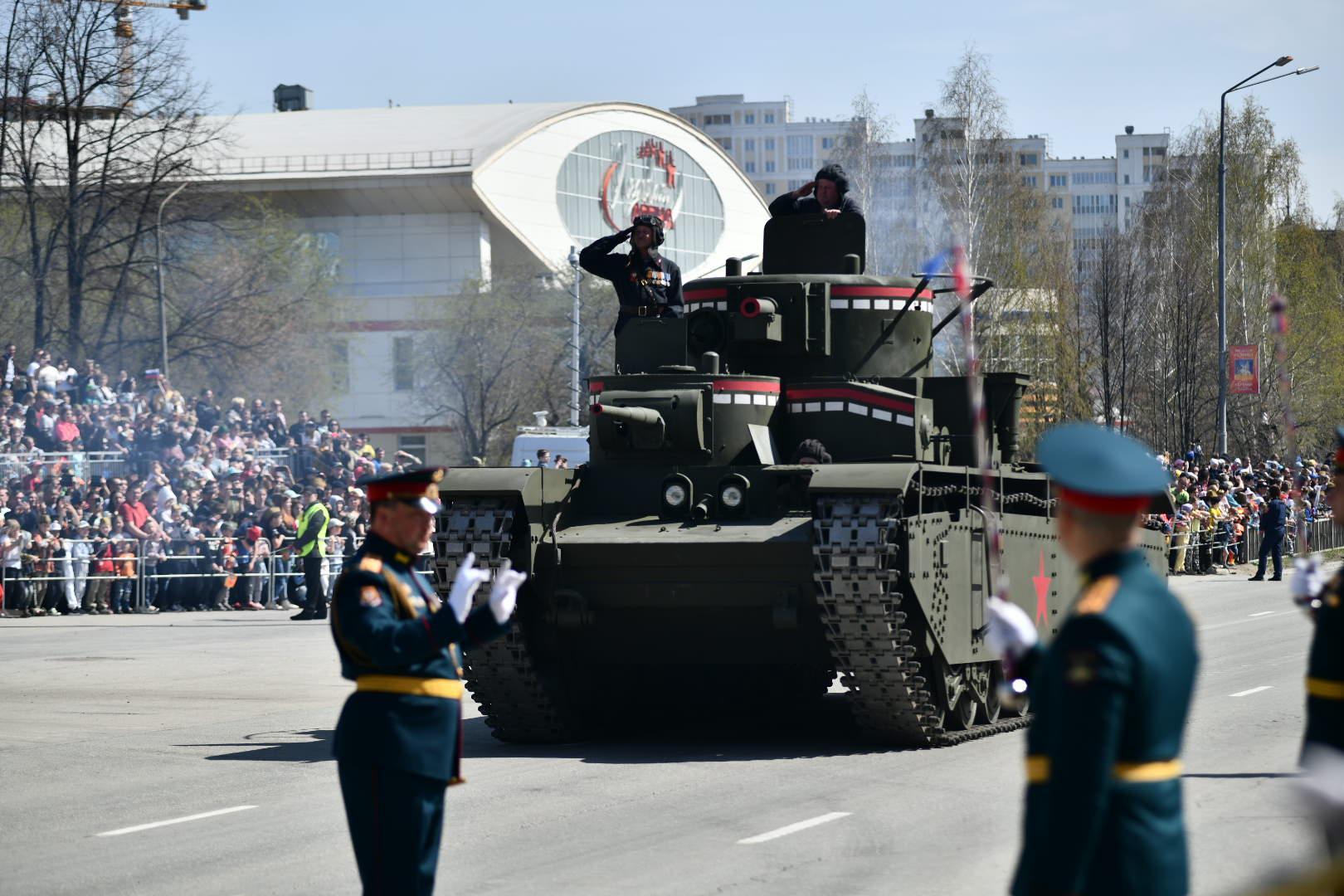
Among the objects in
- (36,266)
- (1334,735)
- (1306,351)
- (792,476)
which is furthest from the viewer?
(1306,351)

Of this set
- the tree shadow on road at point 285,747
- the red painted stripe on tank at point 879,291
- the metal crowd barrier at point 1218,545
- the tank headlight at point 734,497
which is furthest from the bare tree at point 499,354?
the tank headlight at point 734,497

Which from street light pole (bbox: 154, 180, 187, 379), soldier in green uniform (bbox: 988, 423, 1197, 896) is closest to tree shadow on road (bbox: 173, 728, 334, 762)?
soldier in green uniform (bbox: 988, 423, 1197, 896)

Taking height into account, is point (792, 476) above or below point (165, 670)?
above

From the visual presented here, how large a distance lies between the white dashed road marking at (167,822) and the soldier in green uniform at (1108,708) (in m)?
6.78

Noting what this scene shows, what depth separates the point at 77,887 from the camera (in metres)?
8.52

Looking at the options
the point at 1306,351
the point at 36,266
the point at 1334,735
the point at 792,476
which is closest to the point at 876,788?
the point at 792,476

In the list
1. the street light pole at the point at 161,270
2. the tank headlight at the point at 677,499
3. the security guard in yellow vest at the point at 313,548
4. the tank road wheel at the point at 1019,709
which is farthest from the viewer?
the street light pole at the point at 161,270

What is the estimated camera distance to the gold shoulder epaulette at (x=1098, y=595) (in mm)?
4180

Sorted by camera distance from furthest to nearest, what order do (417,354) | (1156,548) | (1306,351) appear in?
1. (417,354)
2. (1306,351)
3. (1156,548)

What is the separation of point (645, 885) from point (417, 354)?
61813 mm

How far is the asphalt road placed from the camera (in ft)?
28.3

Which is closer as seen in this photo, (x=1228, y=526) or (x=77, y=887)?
(x=77, y=887)

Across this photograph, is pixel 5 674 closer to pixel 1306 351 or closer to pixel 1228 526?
pixel 1228 526

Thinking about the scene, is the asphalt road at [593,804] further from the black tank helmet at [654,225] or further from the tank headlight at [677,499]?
the black tank helmet at [654,225]
